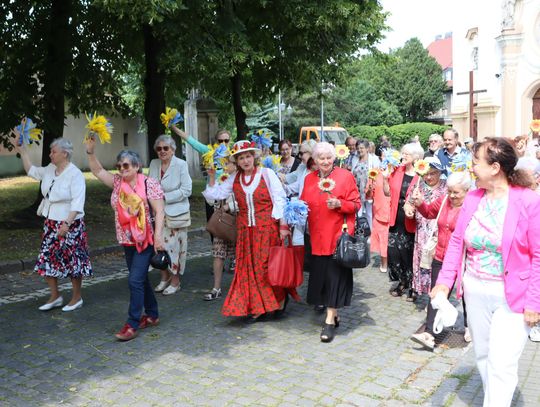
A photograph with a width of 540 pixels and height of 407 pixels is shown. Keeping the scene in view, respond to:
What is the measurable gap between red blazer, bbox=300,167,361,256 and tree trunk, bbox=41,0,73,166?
9.01 metres

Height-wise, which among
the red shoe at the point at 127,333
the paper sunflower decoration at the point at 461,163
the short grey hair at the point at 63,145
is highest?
the short grey hair at the point at 63,145

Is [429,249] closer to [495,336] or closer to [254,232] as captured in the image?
[254,232]

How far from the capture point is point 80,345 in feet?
19.6

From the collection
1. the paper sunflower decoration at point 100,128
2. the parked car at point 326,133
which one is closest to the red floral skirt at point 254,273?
the paper sunflower decoration at point 100,128

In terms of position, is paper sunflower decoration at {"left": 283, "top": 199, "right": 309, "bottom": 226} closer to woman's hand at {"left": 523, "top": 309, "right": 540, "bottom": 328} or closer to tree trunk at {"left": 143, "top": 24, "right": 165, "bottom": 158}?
woman's hand at {"left": 523, "top": 309, "right": 540, "bottom": 328}

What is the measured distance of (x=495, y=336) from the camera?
3.72 meters

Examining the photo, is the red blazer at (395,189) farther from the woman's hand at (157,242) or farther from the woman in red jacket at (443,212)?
the woman's hand at (157,242)

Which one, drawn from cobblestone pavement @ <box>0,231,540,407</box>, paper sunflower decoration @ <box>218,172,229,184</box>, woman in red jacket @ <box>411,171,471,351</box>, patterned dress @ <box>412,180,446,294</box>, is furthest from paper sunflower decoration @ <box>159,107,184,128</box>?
woman in red jacket @ <box>411,171,471,351</box>

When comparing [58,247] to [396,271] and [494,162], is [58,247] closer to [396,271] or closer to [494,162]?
[396,271]

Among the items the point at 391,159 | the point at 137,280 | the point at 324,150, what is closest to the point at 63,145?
the point at 137,280

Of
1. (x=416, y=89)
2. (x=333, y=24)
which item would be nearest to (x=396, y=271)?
(x=333, y=24)

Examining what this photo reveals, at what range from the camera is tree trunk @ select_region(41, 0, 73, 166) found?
13.7 meters

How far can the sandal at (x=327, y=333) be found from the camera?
20.0ft

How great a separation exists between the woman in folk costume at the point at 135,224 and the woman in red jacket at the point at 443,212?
257 cm
